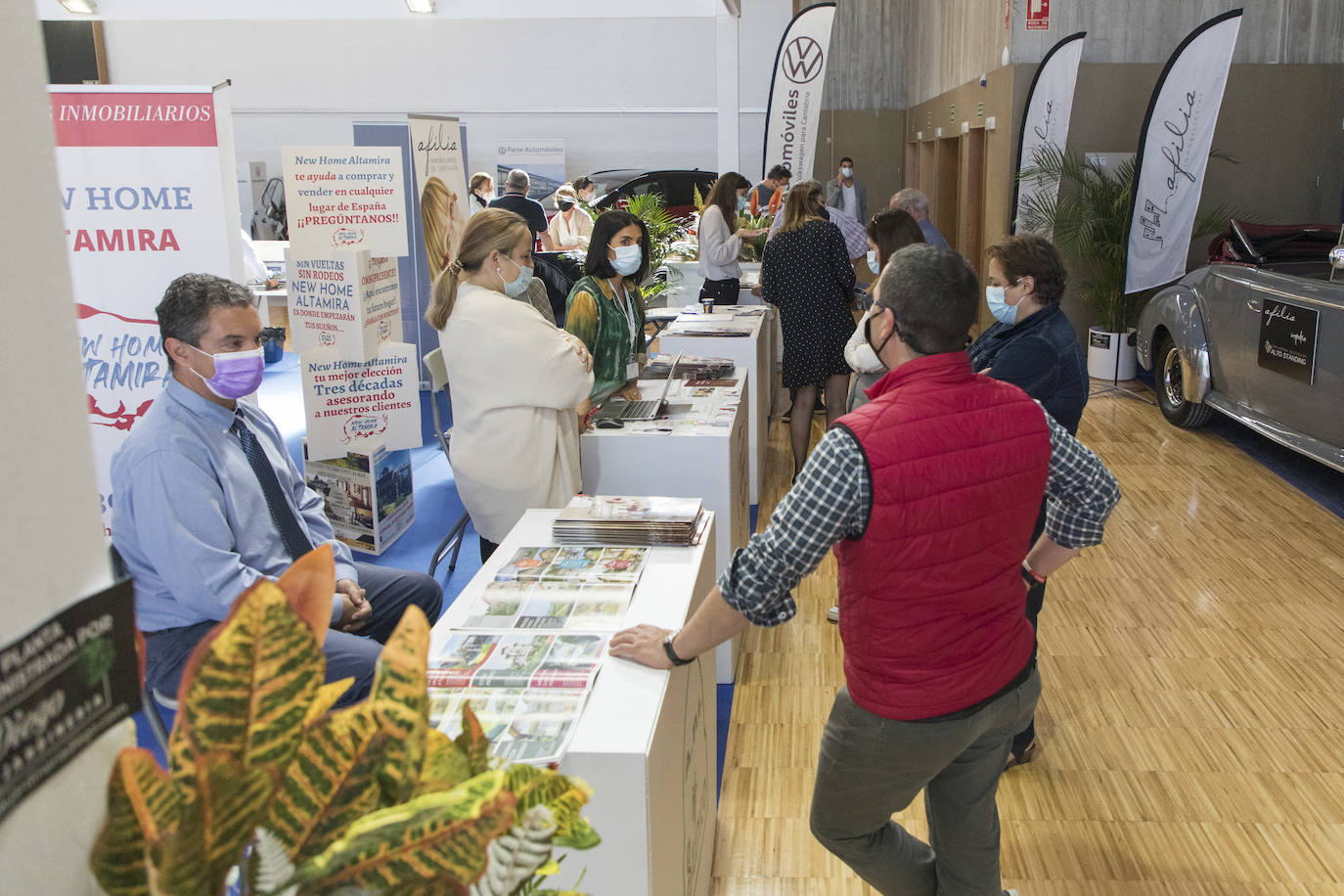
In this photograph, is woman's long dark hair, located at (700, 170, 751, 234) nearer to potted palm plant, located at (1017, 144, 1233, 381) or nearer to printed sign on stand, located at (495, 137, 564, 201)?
potted palm plant, located at (1017, 144, 1233, 381)

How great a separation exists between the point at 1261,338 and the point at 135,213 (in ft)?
17.4

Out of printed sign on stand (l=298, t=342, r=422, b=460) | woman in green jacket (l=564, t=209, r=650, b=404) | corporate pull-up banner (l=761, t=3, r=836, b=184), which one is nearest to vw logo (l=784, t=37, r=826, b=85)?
corporate pull-up banner (l=761, t=3, r=836, b=184)

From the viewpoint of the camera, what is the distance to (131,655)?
0.78 m

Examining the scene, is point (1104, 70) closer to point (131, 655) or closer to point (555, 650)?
point (555, 650)

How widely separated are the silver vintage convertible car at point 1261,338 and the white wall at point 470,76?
9.05 m

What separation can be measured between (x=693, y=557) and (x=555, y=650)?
0.58 metres

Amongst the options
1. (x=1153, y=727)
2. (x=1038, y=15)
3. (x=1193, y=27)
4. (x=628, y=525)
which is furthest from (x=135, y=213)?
(x=1193, y=27)

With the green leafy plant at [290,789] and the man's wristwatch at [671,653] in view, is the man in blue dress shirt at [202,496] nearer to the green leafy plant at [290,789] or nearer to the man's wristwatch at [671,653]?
the man's wristwatch at [671,653]

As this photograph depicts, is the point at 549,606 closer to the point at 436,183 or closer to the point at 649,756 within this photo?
the point at 649,756

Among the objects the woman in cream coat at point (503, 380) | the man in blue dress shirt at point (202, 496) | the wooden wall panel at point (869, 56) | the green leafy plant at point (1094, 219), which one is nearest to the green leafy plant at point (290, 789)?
the man in blue dress shirt at point (202, 496)

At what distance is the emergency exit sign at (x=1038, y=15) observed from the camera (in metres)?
9.05

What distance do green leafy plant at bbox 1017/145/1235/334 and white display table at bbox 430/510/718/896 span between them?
22.3ft

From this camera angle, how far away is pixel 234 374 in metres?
2.59

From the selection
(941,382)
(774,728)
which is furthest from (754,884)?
(941,382)
